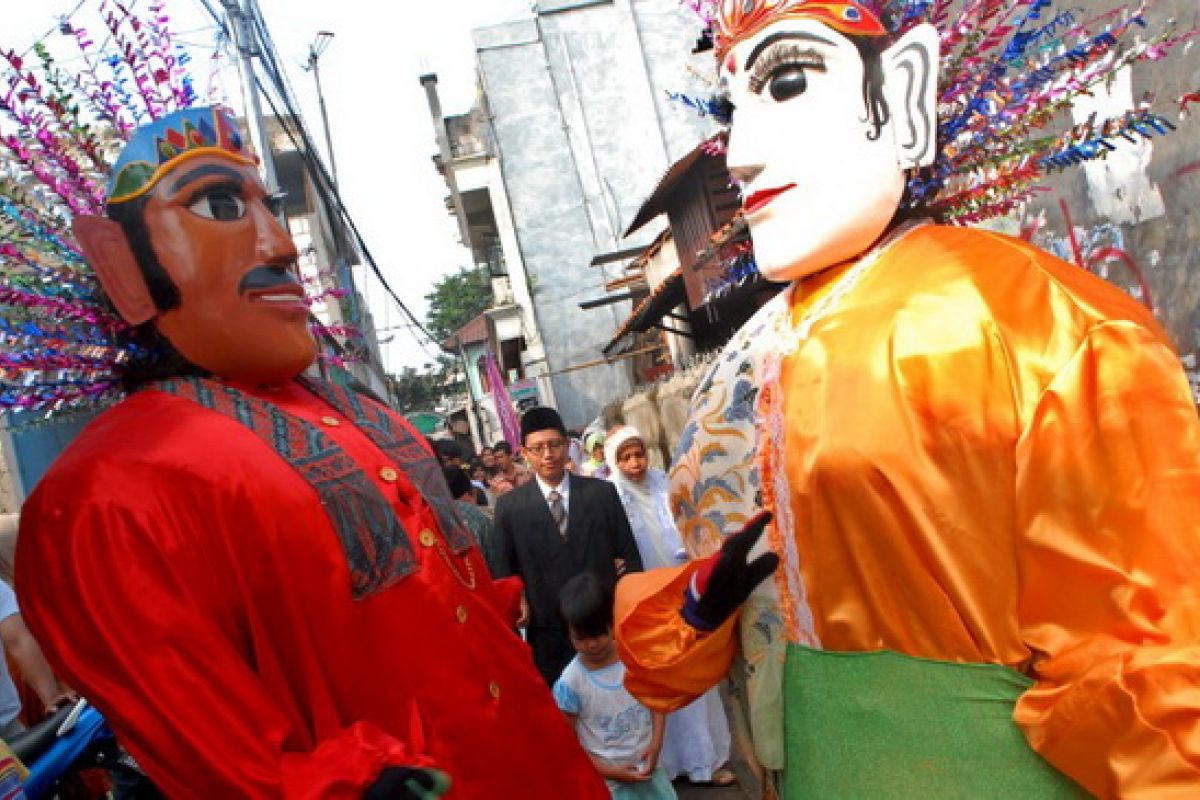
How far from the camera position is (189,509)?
1934 millimetres

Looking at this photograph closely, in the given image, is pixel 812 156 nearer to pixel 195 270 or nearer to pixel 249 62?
pixel 195 270

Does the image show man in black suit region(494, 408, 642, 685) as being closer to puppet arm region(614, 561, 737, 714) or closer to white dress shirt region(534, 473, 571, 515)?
white dress shirt region(534, 473, 571, 515)

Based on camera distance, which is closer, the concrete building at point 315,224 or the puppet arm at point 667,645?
the puppet arm at point 667,645

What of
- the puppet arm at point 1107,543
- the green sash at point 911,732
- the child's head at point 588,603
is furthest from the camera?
the child's head at point 588,603

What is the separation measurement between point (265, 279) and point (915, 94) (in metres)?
1.32

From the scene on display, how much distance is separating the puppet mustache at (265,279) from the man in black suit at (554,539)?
2.42m

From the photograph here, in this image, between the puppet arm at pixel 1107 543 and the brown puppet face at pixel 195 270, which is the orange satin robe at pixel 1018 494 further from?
the brown puppet face at pixel 195 270

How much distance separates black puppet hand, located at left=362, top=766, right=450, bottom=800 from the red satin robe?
0.02 metres

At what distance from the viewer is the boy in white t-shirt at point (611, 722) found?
343cm

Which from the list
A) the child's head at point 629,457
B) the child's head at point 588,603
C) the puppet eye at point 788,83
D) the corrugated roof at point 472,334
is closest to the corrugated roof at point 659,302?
the corrugated roof at point 472,334

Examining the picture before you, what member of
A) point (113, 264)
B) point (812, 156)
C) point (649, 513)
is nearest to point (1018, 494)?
point (812, 156)

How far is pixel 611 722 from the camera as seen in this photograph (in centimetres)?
351

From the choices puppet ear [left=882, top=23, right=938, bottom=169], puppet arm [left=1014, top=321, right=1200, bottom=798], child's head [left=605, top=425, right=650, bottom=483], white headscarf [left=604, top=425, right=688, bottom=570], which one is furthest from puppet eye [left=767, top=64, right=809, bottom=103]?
child's head [left=605, top=425, right=650, bottom=483]

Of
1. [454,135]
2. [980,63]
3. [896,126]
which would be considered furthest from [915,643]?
[454,135]
